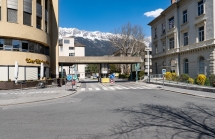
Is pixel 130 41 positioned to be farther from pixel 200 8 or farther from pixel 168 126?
pixel 168 126

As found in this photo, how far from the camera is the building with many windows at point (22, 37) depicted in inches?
887

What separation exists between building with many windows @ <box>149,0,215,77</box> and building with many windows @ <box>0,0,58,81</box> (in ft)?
84.2

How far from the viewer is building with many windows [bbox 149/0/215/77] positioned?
28.0 meters

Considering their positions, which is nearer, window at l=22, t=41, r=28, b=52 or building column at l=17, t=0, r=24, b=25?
building column at l=17, t=0, r=24, b=25

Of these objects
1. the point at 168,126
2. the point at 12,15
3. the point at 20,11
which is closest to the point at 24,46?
the point at 12,15

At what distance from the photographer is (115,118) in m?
7.48

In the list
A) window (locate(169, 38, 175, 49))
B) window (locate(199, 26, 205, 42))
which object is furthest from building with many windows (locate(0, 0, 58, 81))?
window (locate(169, 38, 175, 49))

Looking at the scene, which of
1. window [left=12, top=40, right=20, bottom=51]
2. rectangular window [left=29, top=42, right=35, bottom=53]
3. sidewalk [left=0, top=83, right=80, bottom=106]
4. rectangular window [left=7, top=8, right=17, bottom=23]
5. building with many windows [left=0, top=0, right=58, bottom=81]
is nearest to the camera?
sidewalk [left=0, top=83, right=80, bottom=106]

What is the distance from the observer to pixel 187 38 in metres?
34.4

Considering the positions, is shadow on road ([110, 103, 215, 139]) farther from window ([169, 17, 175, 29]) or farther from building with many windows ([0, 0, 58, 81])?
window ([169, 17, 175, 29])

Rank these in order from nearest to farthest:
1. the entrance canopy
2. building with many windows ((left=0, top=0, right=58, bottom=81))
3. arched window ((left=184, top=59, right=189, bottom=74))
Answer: building with many windows ((left=0, top=0, right=58, bottom=81)), arched window ((left=184, top=59, right=189, bottom=74)), the entrance canopy

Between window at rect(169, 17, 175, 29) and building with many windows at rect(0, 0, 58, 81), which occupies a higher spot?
window at rect(169, 17, 175, 29)

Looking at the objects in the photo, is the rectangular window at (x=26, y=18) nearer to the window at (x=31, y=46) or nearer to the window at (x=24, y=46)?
the window at (x=24, y=46)

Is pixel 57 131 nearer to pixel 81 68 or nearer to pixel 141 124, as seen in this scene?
pixel 141 124
